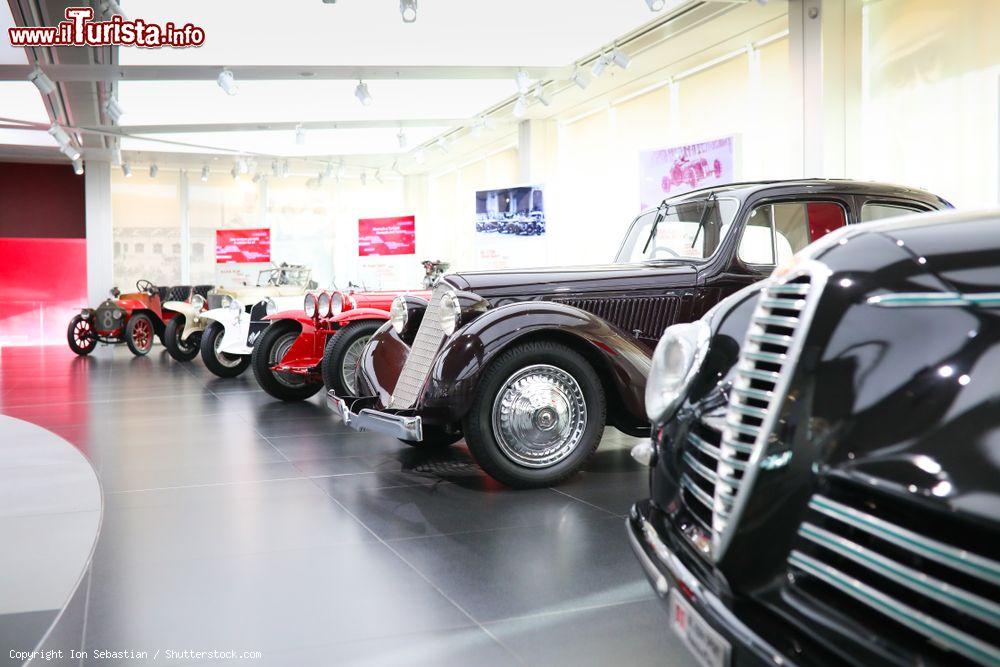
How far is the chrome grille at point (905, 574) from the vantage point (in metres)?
1.09

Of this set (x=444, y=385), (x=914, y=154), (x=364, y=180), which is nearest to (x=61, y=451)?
(x=444, y=385)

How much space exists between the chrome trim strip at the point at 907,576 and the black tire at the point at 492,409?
2.62 meters

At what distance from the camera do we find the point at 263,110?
1347cm

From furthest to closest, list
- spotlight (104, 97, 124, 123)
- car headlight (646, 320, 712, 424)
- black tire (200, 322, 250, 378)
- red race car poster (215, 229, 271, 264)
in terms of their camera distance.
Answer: red race car poster (215, 229, 271, 264) → spotlight (104, 97, 124, 123) → black tire (200, 322, 250, 378) → car headlight (646, 320, 712, 424)

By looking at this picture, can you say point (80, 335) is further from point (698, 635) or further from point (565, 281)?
point (698, 635)

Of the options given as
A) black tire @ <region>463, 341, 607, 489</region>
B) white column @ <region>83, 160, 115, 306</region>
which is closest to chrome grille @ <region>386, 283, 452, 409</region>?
black tire @ <region>463, 341, 607, 489</region>

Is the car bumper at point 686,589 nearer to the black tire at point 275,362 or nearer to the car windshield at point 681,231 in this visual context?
the car windshield at point 681,231

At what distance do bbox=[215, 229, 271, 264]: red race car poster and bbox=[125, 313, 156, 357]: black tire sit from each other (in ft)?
13.4

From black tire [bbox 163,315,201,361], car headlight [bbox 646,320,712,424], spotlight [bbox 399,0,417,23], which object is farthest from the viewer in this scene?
black tire [bbox 163,315,201,361]

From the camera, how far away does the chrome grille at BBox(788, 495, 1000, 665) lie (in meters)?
1.09

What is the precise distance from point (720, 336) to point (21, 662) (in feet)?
6.73

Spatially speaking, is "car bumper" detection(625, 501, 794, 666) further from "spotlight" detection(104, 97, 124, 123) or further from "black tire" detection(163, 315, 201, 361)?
"spotlight" detection(104, 97, 124, 123)

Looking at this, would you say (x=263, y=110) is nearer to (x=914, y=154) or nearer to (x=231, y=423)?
(x=231, y=423)

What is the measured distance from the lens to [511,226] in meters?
13.2
